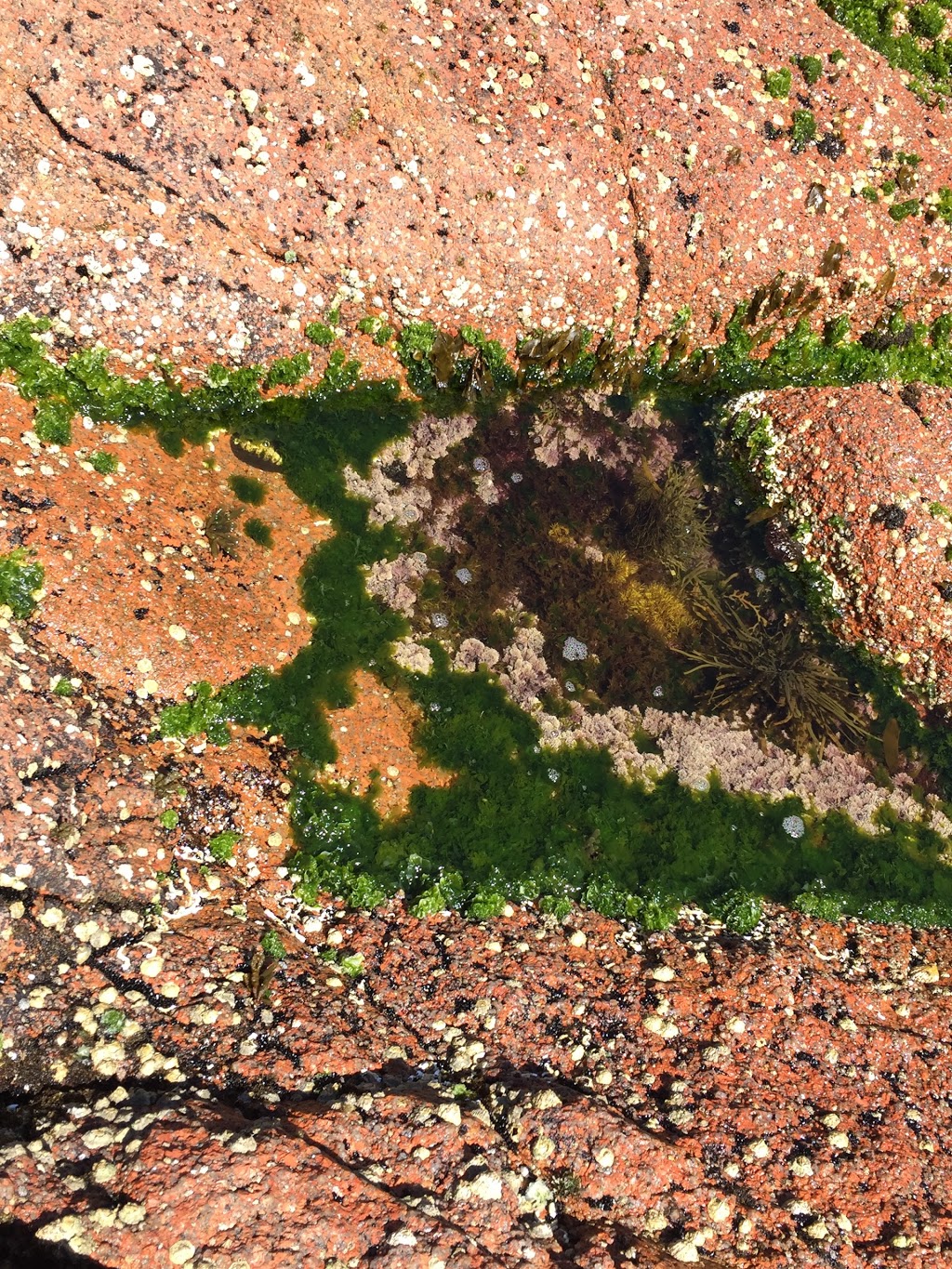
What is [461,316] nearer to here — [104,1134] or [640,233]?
[640,233]

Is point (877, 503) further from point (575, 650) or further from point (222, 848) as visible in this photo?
point (222, 848)

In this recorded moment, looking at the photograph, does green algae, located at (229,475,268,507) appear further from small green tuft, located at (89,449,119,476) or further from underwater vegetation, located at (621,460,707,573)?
underwater vegetation, located at (621,460,707,573)

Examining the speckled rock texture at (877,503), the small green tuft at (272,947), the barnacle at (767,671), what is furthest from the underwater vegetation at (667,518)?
the small green tuft at (272,947)

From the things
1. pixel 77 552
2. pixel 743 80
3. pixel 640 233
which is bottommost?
pixel 77 552

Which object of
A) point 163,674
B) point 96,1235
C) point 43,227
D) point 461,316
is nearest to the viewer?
Result: point 96,1235

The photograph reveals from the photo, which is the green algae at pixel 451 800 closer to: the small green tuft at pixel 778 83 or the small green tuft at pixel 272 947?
the small green tuft at pixel 272 947

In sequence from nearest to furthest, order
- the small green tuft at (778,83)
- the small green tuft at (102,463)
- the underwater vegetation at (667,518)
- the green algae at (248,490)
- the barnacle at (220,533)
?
the small green tuft at (102,463) < the barnacle at (220,533) < the green algae at (248,490) < the underwater vegetation at (667,518) < the small green tuft at (778,83)

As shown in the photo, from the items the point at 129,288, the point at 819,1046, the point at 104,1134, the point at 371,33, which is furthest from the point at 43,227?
the point at 819,1046
